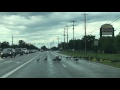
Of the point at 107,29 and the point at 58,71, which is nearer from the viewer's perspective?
the point at 58,71

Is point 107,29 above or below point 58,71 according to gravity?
above

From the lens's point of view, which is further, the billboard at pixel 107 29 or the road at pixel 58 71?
the billboard at pixel 107 29

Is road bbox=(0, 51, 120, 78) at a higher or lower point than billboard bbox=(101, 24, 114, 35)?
lower

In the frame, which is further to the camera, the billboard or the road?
the billboard

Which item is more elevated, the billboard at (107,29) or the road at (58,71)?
the billboard at (107,29)
